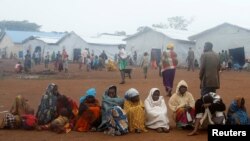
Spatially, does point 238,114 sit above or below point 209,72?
below

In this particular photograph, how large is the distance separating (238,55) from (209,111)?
1996 cm

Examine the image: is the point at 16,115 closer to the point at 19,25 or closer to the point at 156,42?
the point at 156,42

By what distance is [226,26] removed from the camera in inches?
1037

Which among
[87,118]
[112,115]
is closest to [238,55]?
[87,118]

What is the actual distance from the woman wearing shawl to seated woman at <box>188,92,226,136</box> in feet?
10.2

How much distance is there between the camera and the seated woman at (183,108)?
6676 mm

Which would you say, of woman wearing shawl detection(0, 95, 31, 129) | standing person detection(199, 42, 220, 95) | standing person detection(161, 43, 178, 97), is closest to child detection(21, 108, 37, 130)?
woman wearing shawl detection(0, 95, 31, 129)

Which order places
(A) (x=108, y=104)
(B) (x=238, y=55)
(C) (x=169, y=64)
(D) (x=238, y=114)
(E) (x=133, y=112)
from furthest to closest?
(B) (x=238, y=55)
(C) (x=169, y=64)
(A) (x=108, y=104)
(E) (x=133, y=112)
(D) (x=238, y=114)

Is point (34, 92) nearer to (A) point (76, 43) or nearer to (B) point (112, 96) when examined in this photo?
(B) point (112, 96)

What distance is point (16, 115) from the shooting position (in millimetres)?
7211

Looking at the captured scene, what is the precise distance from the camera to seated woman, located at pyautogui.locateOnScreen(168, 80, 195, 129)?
6676 mm

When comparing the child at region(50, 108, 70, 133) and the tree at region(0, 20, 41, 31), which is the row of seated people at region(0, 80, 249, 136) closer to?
the child at region(50, 108, 70, 133)

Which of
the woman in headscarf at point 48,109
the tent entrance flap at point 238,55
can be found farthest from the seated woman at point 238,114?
the tent entrance flap at point 238,55

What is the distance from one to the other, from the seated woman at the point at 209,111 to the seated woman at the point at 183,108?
0.72ft
